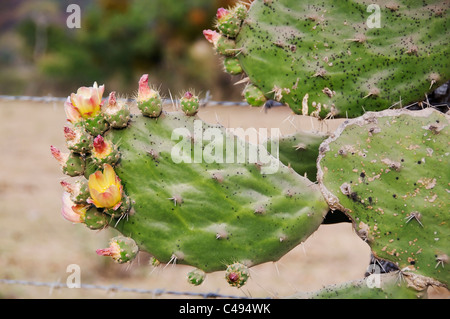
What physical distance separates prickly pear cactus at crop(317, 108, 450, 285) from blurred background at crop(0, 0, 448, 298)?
1.53 meters

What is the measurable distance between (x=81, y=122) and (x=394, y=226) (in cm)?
71

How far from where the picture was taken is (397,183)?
1186mm

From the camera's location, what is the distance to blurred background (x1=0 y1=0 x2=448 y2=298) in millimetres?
3176

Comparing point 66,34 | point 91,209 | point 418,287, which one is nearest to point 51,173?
point 66,34

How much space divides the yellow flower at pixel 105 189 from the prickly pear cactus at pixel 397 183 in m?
0.45

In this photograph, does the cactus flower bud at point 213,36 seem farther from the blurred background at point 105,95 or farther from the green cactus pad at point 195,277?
the blurred background at point 105,95

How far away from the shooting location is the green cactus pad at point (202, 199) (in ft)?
3.99

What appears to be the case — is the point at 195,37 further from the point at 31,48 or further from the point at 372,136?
the point at 372,136

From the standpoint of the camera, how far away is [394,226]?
47.0 inches

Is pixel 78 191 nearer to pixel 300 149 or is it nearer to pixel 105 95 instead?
pixel 300 149

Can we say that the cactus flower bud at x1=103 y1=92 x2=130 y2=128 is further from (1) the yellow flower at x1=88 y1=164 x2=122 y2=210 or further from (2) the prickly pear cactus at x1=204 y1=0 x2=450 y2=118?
(2) the prickly pear cactus at x1=204 y1=0 x2=450 y2=118

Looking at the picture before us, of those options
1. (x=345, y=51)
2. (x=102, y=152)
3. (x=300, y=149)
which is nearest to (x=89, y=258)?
(x=300, y=149)

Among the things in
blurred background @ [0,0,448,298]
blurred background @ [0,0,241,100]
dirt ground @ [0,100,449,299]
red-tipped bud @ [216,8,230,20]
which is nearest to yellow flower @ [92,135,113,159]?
red-tipped bud @ [216,8,230,20]

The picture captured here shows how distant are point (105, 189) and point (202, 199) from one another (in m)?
0.22
